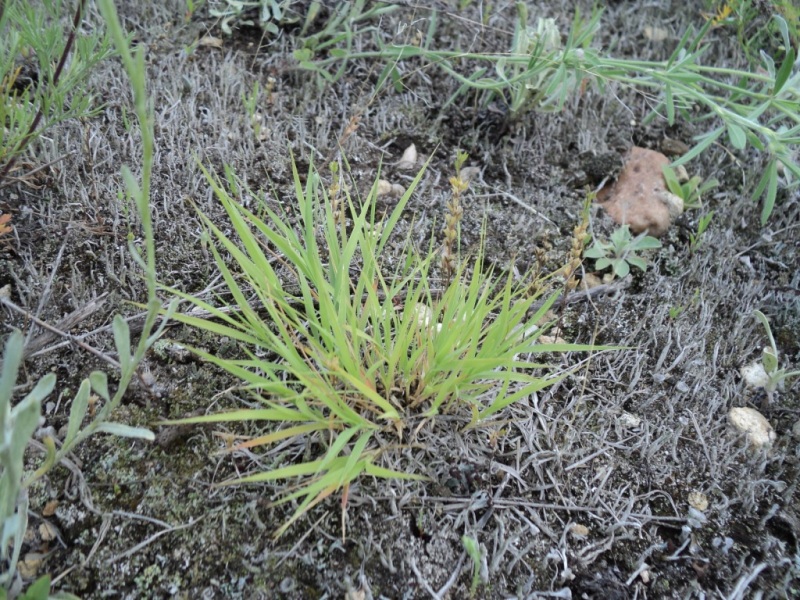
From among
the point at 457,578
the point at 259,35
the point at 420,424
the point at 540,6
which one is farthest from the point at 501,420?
the point at 540,6

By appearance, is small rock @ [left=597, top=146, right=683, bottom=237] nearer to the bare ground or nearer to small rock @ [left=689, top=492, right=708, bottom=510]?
the bare ground

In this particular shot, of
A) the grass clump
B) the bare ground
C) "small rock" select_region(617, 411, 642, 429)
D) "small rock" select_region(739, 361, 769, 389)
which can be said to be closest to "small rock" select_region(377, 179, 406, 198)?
the bare ground

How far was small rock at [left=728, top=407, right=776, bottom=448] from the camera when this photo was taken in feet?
4.54

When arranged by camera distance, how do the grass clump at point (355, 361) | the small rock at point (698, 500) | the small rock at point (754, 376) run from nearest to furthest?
the grass clump at point (355, 361) → the small rock at point (698, 500) → the small rock at point (754, 376)

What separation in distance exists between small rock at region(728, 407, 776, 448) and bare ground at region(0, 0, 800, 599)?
0.02m

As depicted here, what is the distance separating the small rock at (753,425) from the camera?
54.4 inches

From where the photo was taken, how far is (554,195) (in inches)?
72.2

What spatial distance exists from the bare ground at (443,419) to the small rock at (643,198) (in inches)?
2.3

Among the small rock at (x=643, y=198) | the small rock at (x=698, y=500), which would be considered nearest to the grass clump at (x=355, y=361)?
the small rock at (x=698, y=500)

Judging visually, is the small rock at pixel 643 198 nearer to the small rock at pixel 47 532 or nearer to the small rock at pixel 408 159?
the small rock at pixel 408 159

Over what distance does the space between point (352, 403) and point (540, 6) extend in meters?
→ 1.78

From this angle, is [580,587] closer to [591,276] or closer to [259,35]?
[591,276]

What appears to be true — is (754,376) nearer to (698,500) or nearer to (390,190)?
(698,500)

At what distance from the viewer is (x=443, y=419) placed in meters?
1.28
